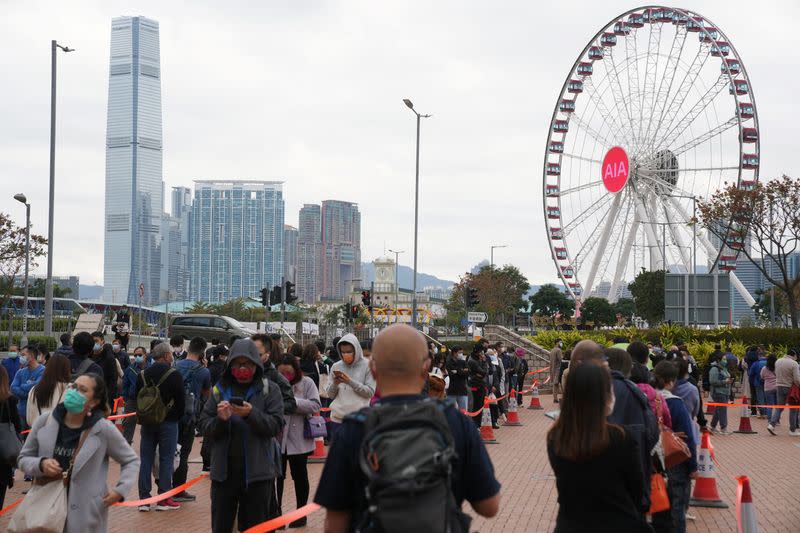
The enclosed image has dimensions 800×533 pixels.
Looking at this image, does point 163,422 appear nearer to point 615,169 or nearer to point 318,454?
point 318,454

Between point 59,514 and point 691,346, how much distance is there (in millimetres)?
29127

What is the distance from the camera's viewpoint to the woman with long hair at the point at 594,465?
15.0ft

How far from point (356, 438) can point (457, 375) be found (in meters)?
13.0

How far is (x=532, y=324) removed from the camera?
80.8 m

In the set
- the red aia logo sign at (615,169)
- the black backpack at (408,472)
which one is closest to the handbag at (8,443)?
the black backpack at (408,472)

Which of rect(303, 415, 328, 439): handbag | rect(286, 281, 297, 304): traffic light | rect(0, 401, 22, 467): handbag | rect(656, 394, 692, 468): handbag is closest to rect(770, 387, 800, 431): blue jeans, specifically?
rect(303, 415, 328, 439): handbag

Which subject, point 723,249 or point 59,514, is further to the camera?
point 723,249

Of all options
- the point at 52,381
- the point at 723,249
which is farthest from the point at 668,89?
the point at 52,381

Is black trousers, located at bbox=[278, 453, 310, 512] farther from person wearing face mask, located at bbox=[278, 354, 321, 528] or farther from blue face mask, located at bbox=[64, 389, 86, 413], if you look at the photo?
blue face mask, located at bbox=[64, 389, 86, 413]

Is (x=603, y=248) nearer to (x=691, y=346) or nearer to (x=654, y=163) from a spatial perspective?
(x=654, y=163)

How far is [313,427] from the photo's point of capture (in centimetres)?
933

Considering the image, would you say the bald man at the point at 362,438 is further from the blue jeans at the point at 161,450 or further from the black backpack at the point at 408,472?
the blue jeans at the point at 161,450

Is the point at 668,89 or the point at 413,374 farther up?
the point at 668,89

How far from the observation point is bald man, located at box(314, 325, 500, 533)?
3631 mm
